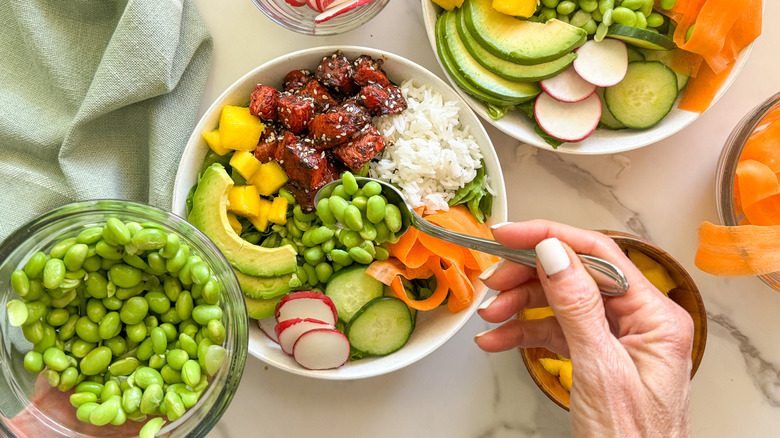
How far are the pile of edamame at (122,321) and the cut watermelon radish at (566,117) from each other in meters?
0.96

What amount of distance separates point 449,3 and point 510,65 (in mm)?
235

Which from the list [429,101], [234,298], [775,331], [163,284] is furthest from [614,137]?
[163,284]

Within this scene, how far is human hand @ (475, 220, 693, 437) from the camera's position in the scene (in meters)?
1.20

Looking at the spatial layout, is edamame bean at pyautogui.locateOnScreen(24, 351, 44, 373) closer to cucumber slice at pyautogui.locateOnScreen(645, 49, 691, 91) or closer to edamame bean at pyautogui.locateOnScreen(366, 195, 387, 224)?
edamame bean at pyautogui.locateOnScreen(366, 195, 387, 224)

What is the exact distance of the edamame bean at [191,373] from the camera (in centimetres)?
123

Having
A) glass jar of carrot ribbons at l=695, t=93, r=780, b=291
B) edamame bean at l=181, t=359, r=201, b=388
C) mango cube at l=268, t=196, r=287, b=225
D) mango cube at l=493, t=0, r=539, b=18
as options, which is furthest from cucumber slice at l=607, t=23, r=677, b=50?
edamame bean at l=181, t=359, r=201, b=388

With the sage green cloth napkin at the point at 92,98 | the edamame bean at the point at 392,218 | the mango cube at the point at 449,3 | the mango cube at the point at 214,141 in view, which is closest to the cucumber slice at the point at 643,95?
the mango cube at the point at 449,3

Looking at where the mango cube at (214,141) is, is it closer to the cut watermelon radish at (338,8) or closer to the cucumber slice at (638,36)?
the cut watermelon radish at (338,8)

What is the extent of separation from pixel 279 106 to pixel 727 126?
1359mm

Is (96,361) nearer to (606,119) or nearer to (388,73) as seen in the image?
(388,73)

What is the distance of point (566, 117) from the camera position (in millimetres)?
1649

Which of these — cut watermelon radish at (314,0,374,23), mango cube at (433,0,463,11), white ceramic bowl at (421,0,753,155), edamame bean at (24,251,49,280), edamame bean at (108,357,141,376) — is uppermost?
mango cube at (433,0,463,11)

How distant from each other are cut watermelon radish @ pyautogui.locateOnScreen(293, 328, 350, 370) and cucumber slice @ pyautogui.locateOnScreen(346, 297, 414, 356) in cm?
5

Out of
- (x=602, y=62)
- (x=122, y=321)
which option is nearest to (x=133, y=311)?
(x=122, y=321)
